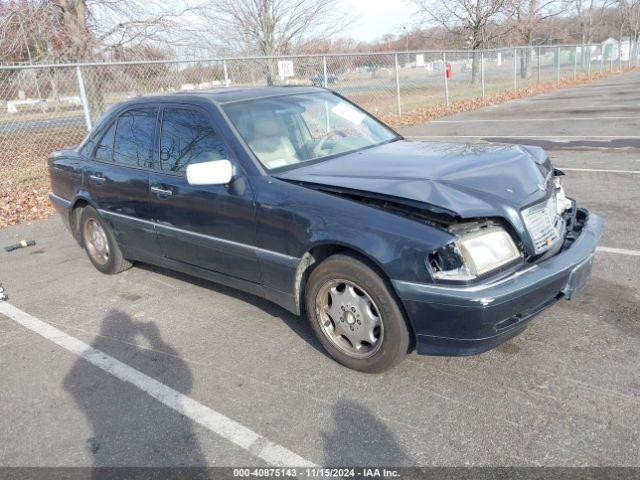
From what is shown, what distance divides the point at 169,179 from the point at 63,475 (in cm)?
221

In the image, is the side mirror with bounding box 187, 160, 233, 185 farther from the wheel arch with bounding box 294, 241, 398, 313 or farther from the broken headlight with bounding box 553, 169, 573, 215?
the broken headlight with bounding box 553, 169, 573, 215

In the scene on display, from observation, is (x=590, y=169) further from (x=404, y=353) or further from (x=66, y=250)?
(x=66, y=250)

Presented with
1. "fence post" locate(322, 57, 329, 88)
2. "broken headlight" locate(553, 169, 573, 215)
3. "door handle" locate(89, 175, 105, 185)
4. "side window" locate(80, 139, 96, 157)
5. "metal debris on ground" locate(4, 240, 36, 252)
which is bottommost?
"metal debris on ground" locate(4, 240, 36, 252)

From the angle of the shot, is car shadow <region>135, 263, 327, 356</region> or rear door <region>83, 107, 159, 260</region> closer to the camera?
car shadow <region>135, 263, 327, 356</region>

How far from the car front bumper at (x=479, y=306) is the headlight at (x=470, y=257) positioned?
72 mm

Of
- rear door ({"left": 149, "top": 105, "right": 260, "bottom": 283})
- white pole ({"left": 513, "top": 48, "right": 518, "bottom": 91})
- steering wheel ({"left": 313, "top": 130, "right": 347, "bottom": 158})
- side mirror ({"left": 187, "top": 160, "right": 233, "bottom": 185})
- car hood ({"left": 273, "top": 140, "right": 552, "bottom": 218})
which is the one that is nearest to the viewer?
car hood ({"left": 273, "top": 140, "right": 552, "bottom": 218})

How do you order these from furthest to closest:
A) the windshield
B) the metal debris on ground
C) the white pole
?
the white pole, the metal debris on ground, the windshield

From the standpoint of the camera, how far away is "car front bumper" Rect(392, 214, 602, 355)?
2701 millimetres

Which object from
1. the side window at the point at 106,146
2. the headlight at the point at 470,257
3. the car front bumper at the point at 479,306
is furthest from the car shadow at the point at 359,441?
the side window at the point at 106,146

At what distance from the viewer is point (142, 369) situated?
351 centimetres

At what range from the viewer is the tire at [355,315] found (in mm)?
2969

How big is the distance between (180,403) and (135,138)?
246 cm

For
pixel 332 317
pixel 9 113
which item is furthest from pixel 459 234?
pixel 9 113

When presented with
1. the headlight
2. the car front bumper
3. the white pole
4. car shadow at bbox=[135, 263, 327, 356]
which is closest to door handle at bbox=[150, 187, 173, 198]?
car shadow at bbox=[135, 263, 327, 356]
